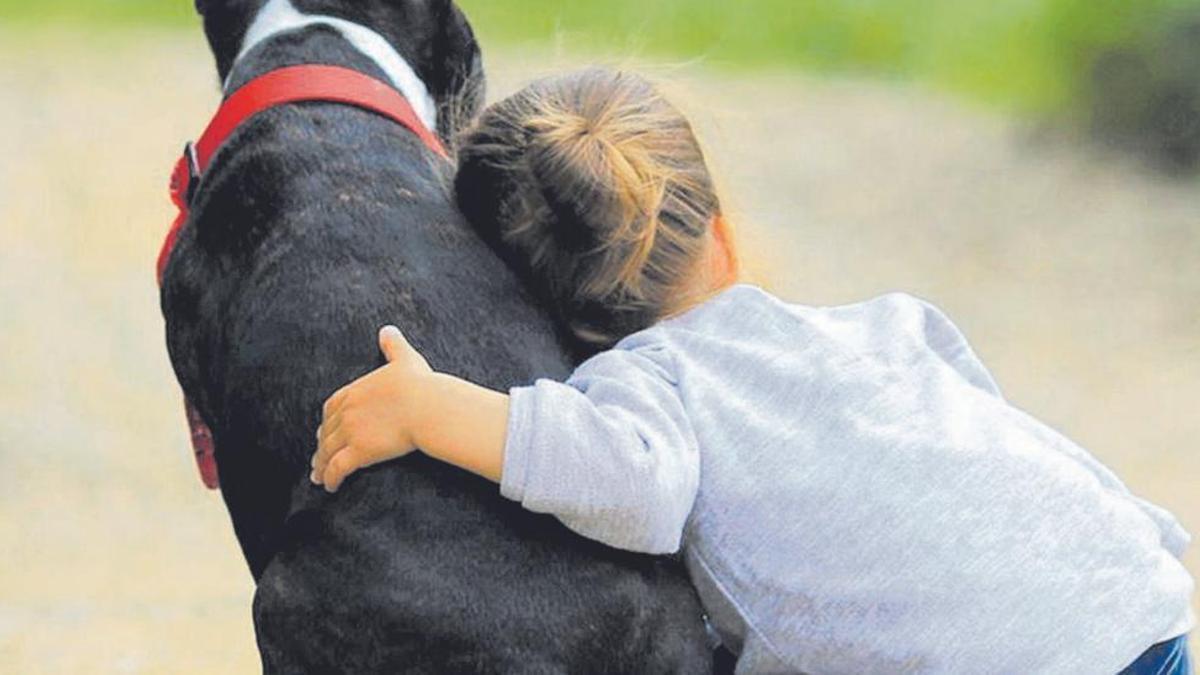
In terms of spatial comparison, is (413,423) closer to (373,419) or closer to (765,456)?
(373,419)

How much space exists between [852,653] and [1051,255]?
5089 millimetres

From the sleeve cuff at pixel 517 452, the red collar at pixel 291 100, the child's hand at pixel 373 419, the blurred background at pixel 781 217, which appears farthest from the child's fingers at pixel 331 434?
the blurred background at pixel 781 217

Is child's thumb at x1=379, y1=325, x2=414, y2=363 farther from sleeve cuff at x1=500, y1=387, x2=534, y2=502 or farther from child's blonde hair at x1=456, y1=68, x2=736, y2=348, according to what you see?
child's blonde hair at x1=456, y1=68, x2=736, y2=348

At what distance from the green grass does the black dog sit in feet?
17.0

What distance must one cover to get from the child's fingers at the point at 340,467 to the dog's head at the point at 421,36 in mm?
789

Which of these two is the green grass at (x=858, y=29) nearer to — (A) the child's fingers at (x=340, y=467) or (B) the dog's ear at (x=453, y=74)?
(B) the dog's ear at (x=453, y=74)

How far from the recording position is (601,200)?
A: 2150 millimetres

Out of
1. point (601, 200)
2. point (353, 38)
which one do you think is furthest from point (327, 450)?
point (353, 38)

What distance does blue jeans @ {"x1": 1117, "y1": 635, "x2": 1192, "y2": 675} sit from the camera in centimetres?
211

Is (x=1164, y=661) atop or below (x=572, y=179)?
below

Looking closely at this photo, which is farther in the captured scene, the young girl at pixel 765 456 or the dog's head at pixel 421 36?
the dog's head at pixel 421 36

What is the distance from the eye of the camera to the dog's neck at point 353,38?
256 cm

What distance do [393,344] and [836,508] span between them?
1.55ft

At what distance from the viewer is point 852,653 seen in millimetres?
2027
